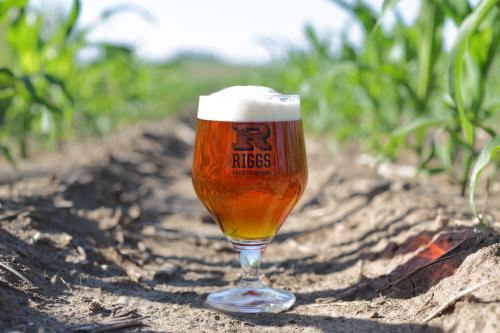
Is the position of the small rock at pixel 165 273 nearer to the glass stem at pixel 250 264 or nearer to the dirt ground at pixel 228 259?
the dirt ground at pixel 228 259

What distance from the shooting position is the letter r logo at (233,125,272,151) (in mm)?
1751

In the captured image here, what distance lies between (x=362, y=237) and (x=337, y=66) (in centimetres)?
111

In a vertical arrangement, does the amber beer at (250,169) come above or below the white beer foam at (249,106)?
below

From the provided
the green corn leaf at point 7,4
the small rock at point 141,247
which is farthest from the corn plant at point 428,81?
the green corn leaf at point 7,4

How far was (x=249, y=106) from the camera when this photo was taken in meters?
1.75

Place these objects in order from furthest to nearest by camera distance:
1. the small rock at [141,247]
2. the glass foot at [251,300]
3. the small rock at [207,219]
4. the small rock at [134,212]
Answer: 1. the small rock at [207,219]
2. the small rock at [134,212]
3. the small rock at [141,247]
4. the glass foot at [251,300]

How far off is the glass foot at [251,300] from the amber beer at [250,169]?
0.75 feet

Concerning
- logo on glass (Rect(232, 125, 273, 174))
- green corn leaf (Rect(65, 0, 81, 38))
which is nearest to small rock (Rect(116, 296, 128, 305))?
logo on glass (Rect(232, 125, 273, 174))

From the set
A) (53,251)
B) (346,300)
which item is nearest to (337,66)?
(346,300)

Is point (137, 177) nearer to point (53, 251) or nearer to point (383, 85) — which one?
point (383, 85)

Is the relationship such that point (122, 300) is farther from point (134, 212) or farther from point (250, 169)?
point (134, 212)

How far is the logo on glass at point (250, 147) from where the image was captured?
1.75m

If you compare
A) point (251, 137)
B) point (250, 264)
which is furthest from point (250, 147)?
point (250, 264)

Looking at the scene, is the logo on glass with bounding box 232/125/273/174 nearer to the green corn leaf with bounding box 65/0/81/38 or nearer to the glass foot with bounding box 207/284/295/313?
the glass foot with bounding box 207/284/295/313
